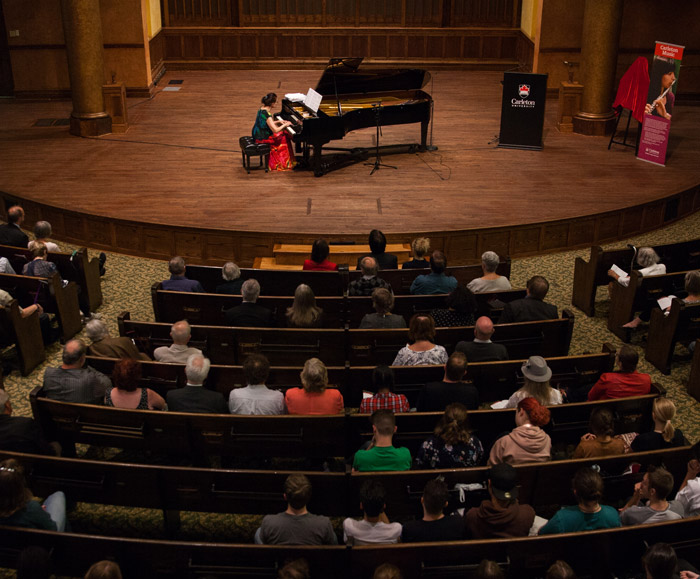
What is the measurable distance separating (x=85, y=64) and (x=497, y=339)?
26.3 ft

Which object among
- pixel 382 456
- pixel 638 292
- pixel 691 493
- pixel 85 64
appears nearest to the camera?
pixel 691 493

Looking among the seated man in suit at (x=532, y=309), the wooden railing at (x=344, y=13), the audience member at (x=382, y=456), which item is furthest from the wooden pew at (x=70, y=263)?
the wooden railing at (x=344, y=13)

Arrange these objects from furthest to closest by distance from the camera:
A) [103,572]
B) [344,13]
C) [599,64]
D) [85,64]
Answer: [344,13] → [599,64] → [85,64] → [103,572]

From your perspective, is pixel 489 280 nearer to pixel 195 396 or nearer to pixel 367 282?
Result: pixel 367 282

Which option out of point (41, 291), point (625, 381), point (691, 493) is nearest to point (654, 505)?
point (691, 493)

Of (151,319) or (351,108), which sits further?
(351,108)

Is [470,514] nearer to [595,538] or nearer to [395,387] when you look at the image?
[595,538]

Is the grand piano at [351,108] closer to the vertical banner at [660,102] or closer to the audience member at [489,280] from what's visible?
the vertical banner at [660,102]

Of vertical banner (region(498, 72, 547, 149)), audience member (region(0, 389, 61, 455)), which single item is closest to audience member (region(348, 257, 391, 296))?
audience member (region(0, 389, 61, 455))

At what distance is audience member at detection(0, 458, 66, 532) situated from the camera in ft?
11.9

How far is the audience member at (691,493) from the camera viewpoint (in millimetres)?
3941

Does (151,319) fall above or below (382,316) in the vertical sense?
below

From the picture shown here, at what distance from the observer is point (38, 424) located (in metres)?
4.52

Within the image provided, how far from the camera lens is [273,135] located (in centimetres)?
977
